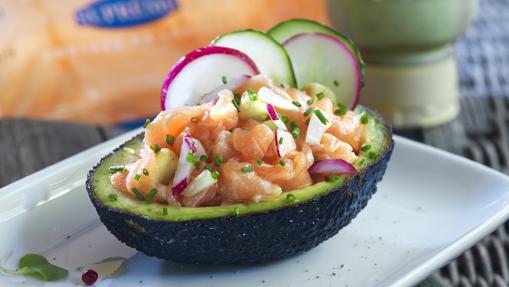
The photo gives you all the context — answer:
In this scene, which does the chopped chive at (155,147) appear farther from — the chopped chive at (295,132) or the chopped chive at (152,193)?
the chopped chive at (295,132)

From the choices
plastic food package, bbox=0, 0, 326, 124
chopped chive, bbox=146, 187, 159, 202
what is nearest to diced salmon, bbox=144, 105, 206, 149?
chopped chive, bbox=146, 187, 159, 202

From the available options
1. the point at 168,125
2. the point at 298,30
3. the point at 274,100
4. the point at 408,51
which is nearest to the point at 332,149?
the point at 274,100

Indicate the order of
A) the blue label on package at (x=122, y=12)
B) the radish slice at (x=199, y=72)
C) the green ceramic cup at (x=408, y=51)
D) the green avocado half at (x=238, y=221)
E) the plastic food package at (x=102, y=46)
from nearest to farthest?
the green avocado half at (x=238, y=221)
the radish slice at (x=199, y=72)
the green ceramic cup at (x=408, y=51)
the plastic food package at (x=102, y=46)
the blue label on package at (x=122, y=12)

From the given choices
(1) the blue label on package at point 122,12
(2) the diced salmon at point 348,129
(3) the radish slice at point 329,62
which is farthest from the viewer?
(1) the blue label on package at point 122,12

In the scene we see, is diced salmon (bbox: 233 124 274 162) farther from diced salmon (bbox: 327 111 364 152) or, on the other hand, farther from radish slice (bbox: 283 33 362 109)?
radish slice (bbox: 283 33 362 109)

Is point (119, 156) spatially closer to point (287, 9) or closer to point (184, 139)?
point (184, 139)

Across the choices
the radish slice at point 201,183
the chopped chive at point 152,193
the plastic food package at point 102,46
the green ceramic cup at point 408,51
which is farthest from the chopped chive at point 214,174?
the plastic food package at point 102,46

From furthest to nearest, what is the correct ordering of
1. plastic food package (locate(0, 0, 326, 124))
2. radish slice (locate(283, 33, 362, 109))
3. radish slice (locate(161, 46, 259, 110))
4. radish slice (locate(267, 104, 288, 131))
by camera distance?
plastic food package (locate(0, 0, 326, 124))
radish slice (locate(283, 33, 362, 109))
radish slice (locate(161, 46, 259, 110))
radish slice (locate(267, 104, 288, 131))
